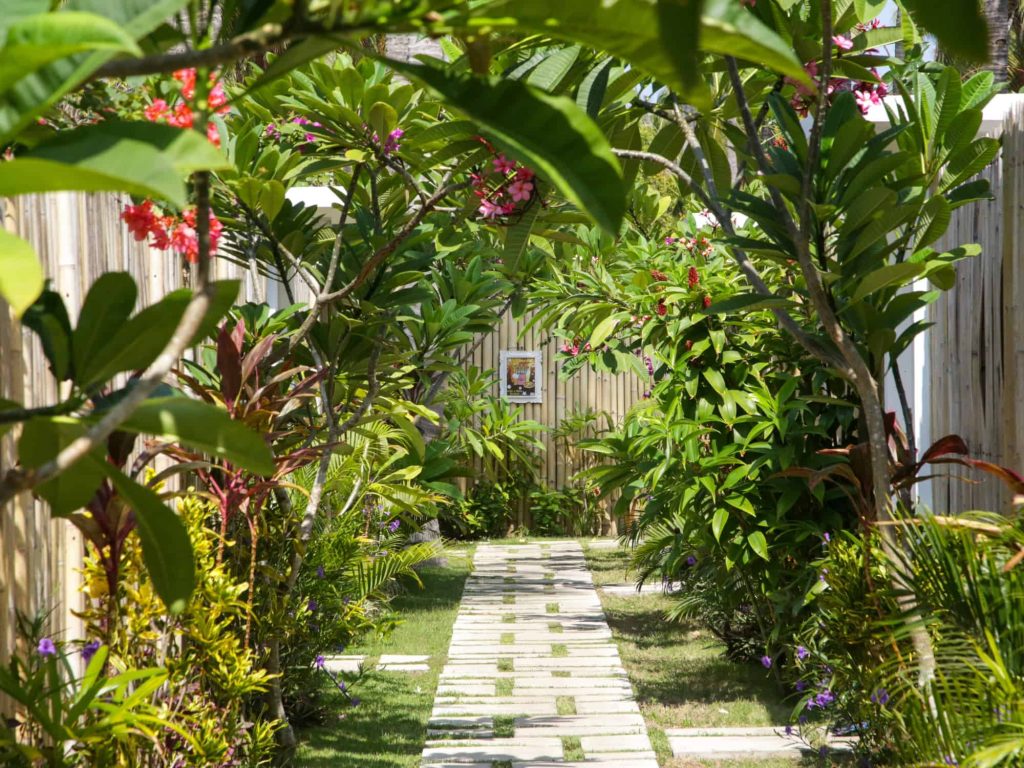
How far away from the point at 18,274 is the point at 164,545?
58cm

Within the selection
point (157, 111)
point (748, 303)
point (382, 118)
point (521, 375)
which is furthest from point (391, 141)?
point (521, 375)

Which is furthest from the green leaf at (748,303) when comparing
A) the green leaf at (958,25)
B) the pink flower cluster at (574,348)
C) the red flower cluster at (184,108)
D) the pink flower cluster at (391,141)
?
the pink flower cluster at (574,348)

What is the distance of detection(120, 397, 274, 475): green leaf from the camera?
1.19 meters

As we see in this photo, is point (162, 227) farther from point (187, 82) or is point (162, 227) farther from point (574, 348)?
point (574, 348)

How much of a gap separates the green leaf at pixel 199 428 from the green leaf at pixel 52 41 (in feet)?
1.27

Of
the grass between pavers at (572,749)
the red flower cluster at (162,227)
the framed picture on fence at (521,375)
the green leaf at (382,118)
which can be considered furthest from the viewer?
the framed picture on fence at (521,375)

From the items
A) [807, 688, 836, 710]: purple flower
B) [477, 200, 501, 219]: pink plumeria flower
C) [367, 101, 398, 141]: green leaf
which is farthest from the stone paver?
[477, 200, 501, 219]: pink plumeria flower

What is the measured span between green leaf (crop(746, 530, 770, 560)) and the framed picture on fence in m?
7.29

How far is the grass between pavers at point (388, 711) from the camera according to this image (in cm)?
410

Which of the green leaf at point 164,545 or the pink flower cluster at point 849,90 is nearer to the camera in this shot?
the green leaf at point 164,545

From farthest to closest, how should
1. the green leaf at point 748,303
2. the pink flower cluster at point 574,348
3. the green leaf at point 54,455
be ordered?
the pink flower cluster at point 574,348
the green leaf at point 748,303
the green leaf at point 54,455

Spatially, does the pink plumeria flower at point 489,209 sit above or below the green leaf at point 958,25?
above

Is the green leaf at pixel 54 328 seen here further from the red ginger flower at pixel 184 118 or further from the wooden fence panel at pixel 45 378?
the wooden fence panel at pixel 45 378

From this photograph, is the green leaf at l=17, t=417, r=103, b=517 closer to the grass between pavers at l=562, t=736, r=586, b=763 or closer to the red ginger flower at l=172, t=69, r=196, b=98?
the red ginger flower at l=172, t=69, r=196, b=98
